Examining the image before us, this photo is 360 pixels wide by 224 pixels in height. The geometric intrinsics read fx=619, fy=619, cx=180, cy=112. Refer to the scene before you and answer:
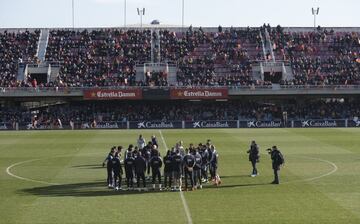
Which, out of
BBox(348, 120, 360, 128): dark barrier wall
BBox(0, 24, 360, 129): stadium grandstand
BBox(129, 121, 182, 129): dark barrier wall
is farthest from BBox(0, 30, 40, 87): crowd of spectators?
BBox(348, 120, 360, 128): dark barrier wall

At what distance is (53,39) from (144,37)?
36.8ft

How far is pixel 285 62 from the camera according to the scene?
2849 inches

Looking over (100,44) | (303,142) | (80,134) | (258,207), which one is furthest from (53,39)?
(258,207)

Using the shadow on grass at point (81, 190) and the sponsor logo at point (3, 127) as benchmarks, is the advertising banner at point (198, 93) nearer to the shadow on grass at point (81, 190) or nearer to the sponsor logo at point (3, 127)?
the sponsor logo at point (3, 127)

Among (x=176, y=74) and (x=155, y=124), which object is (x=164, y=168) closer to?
(x=155, y=124)


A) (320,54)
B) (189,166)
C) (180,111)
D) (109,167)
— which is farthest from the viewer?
(320,54)

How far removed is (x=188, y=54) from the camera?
241 ft

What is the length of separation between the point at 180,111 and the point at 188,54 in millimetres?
10482

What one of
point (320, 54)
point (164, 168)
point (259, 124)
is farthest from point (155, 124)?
point (164, 168)

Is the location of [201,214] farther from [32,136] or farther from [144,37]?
[144,37]

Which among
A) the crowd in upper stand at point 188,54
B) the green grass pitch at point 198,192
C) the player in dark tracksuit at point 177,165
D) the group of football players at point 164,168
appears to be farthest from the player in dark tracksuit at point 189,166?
the crowd in upper stand at point 188,54

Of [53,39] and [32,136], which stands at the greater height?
[53,39]

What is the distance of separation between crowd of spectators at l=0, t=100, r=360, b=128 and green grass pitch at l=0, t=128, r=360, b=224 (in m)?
21.3

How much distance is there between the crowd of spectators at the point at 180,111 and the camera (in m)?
62.5
